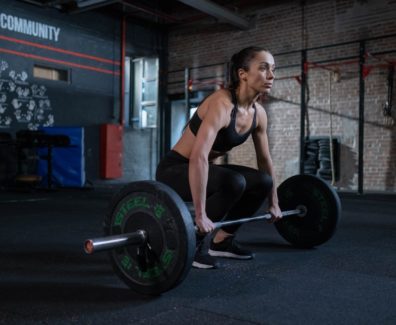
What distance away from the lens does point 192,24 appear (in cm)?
800

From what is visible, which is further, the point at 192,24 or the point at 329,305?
the point at 192,24

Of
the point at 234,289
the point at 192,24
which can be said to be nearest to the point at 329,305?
the point at 234,289

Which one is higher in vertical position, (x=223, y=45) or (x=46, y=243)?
(x=223, y=45)

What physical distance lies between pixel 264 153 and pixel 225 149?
227 mm

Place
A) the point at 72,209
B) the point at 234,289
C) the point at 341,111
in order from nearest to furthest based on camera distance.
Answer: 1. the point at 234,289
2. the point at 72,209
3. the point at 341,111

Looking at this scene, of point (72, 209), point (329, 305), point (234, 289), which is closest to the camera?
point (329, 305)

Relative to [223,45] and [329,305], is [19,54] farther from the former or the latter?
[329,305]

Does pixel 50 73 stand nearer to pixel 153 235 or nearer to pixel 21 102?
pixel 21 102

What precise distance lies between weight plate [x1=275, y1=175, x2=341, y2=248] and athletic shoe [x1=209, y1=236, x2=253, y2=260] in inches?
14.1

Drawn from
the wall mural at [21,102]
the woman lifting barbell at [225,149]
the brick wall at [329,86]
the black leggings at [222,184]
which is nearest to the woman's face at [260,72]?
the woman lifting barbell at [225,149]

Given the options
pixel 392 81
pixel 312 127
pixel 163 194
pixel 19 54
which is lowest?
pixel 163 194

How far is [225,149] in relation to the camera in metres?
1.87

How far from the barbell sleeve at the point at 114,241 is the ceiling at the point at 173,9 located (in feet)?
17.5

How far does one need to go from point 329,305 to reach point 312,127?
544cm
